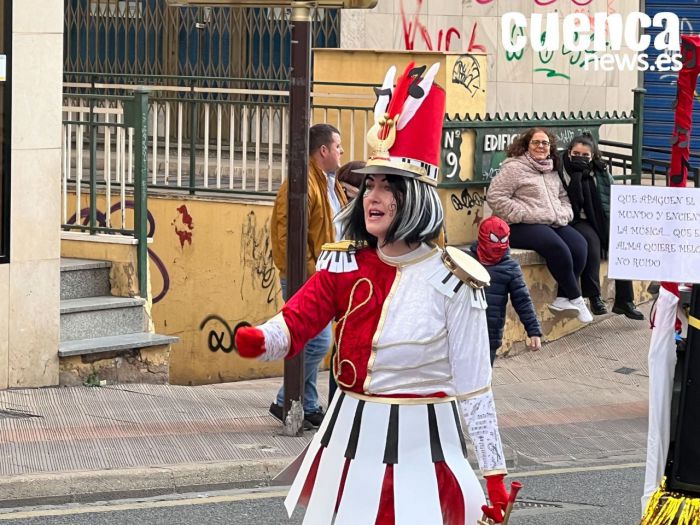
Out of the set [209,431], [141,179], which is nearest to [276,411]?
[209,431]

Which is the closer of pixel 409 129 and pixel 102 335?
Result: pixel 409 129

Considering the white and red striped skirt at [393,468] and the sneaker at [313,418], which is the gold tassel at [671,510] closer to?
the white and red striped skirt at [393,468]

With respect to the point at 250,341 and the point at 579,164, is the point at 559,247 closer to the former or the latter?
the point at 579,164

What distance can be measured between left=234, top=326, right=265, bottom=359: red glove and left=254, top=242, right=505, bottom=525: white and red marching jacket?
41mm

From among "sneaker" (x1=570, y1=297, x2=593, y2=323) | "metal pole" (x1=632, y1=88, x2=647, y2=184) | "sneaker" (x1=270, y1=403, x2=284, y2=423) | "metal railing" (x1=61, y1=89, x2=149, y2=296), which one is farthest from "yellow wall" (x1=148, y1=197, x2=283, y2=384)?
"metal pole" (x1=632, y1=88, x2=647, y2=184)

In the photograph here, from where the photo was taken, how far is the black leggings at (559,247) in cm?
1260

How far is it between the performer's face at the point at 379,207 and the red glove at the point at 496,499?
859 mm

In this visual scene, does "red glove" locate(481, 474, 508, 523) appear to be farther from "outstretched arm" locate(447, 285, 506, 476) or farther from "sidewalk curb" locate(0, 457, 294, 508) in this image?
"sidewalk curb" locate(0, 457, 294, 508)

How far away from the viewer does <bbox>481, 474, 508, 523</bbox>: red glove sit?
4.82 metres

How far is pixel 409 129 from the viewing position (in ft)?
16.6

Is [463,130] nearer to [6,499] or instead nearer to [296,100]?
[296,100]

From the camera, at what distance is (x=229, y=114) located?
14.0 metres

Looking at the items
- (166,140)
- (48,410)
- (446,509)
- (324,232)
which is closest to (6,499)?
(48,410)

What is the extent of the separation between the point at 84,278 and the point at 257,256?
199 centimetres
